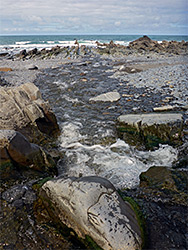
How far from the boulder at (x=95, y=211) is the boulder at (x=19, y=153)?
4.03 ft

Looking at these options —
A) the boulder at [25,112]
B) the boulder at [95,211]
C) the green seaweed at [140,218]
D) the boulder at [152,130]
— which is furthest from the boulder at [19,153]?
the boulder at [152,130]

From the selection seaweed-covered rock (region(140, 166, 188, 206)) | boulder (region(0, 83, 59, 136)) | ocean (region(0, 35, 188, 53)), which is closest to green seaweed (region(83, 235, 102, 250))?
seaweed-covered rock (region(140, 166, 188, 206))

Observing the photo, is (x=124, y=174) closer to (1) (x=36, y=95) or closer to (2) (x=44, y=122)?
(2) (x=44, y=122)

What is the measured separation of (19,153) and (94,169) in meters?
1.99

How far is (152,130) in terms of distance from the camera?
600cm

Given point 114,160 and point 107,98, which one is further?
point 107,98

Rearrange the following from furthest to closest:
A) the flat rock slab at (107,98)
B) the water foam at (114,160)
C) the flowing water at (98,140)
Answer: the flat rock slab at (107,98) < the flowing water at (98,140) < the water foam at (114,160)

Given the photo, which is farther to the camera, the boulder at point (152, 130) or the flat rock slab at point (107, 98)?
the flat rock slab at point (107, 98)

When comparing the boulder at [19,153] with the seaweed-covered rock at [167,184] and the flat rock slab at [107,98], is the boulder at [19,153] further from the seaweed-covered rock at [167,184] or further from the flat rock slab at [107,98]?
the flat rock slab at [107,98]

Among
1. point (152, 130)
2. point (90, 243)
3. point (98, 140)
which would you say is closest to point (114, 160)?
point (98, 140)

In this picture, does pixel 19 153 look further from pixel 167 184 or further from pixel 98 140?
pixel 167 184

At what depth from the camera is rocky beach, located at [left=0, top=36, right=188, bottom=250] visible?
2.67m

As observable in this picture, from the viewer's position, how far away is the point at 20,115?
19.7 ft

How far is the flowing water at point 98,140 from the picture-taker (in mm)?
5094
